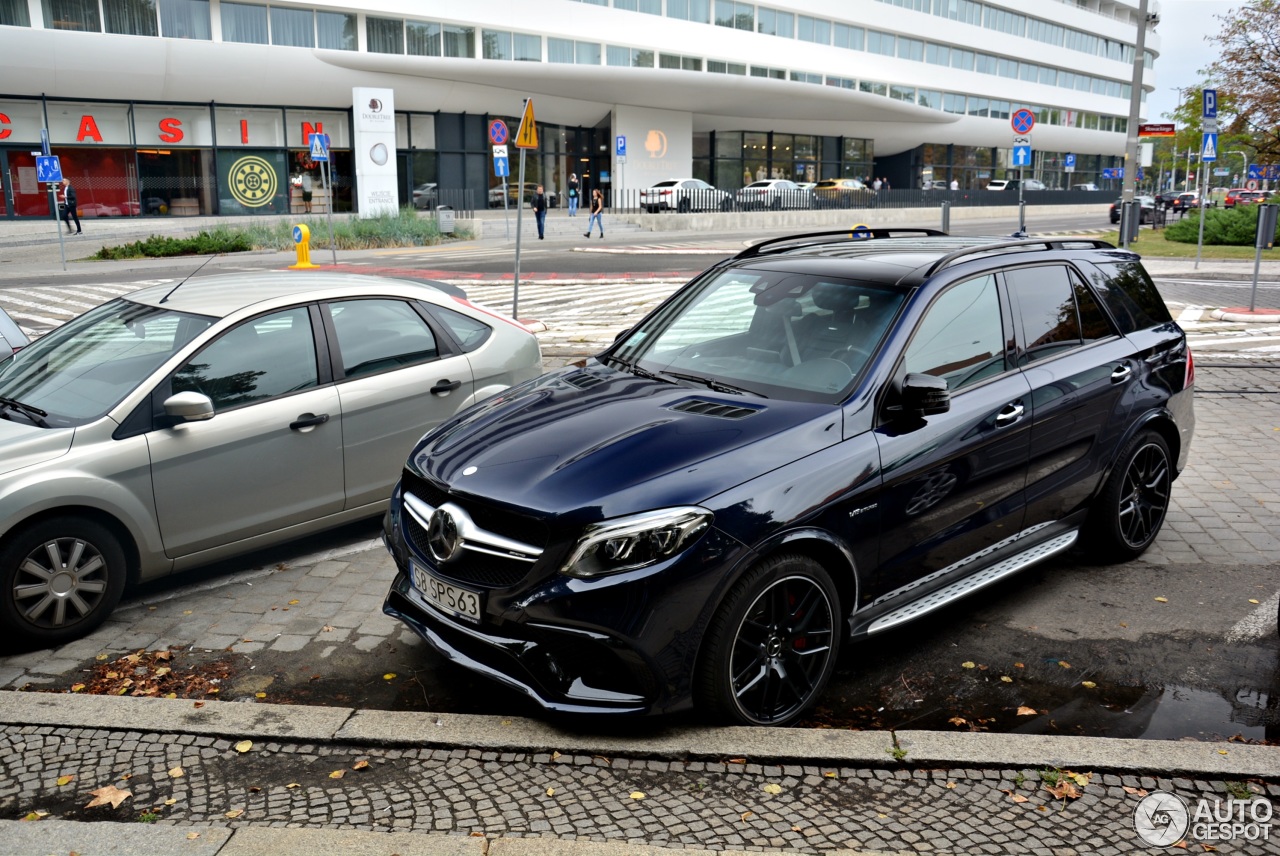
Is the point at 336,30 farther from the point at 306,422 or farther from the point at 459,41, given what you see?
the point at 306,422

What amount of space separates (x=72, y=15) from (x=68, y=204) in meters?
6.59

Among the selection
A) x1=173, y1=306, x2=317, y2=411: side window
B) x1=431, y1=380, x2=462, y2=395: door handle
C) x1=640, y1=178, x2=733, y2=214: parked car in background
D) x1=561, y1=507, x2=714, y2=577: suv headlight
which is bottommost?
x1=561, y1=507, x2=714, y2=577: suv headlight

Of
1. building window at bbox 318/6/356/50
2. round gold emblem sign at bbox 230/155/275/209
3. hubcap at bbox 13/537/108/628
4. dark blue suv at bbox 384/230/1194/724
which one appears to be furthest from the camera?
round gold emblem sign at bbox 230/155/275/209

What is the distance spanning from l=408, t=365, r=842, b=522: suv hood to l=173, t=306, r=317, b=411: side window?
1444 mm

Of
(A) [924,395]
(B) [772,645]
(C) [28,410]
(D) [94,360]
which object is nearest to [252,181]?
(D) [94,360]

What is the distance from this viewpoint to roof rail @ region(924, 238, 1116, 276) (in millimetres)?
5094

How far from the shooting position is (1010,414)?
5078 mm

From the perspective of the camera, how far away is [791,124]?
6325 cm

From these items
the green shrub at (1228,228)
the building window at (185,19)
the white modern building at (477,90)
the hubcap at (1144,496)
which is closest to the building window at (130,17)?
the white modern building at (477,90)

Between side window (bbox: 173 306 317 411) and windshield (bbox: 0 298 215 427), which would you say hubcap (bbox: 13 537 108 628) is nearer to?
windshield (bbox: 0 298 215 427)

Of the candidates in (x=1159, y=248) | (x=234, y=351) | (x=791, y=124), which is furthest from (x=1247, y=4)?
(x=234, y=351)

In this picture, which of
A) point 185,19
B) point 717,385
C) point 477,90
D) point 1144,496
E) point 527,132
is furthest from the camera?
point 477,90

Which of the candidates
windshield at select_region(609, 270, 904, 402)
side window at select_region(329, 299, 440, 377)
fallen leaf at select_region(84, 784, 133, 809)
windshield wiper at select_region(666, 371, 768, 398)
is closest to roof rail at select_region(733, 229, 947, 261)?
windshield at select_region(609, 270, 904, 402)

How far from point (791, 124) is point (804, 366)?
61.4 metres
